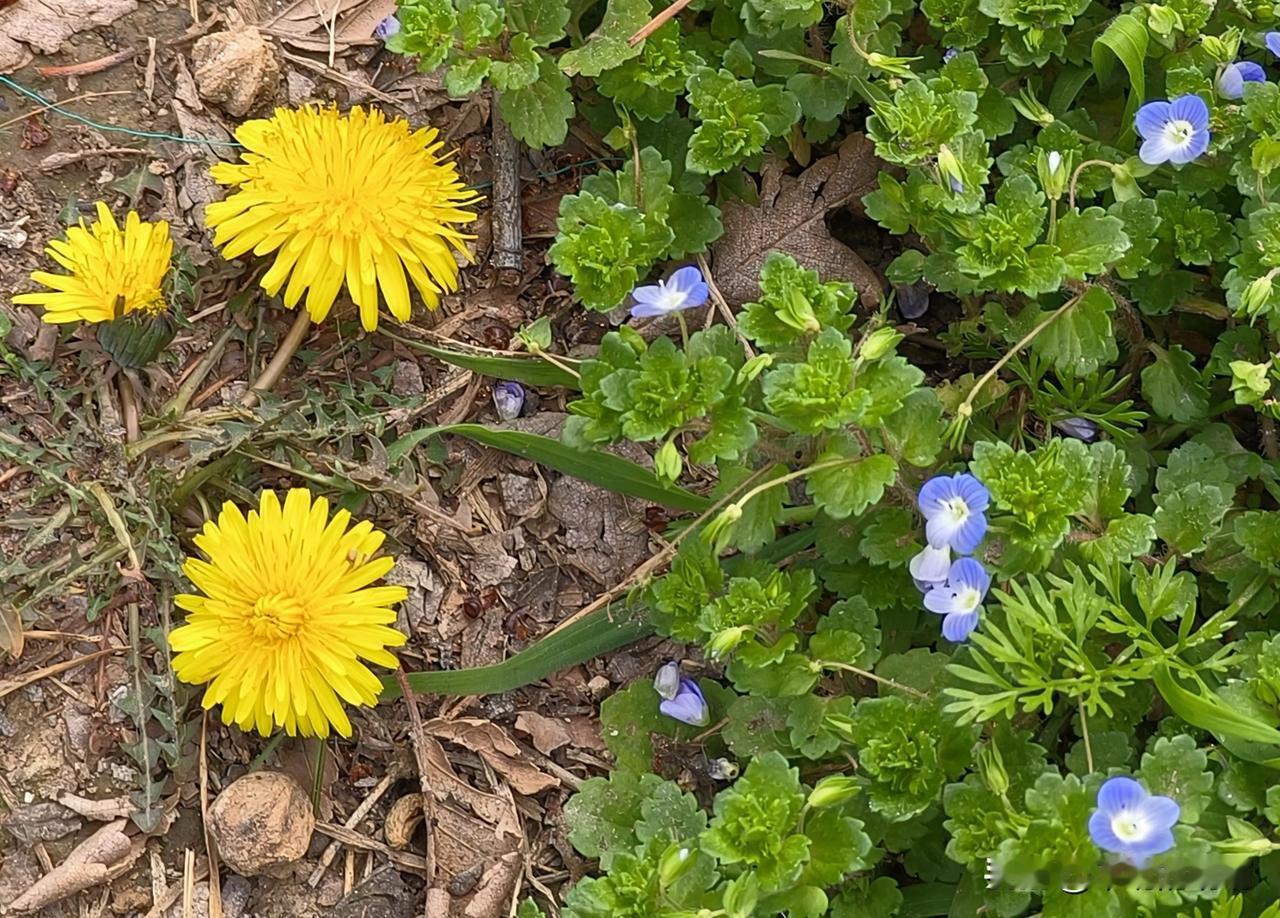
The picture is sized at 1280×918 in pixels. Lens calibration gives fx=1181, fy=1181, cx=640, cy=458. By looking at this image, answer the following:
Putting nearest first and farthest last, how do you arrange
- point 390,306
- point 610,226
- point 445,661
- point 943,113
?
point 943,113 → point 610,226 → point 390,306 → point 445,661

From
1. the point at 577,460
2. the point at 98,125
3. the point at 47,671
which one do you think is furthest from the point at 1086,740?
the point at 98,125

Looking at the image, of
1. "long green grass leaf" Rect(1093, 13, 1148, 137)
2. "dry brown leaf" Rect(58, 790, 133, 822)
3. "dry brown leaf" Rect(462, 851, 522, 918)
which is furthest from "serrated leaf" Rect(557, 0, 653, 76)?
"dry brown leaf" Rect(58, 790, 133, 822)

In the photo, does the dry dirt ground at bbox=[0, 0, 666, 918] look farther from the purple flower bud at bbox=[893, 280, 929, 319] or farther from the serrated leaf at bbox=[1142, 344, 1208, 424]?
the serrated leaf at bbox=[1142, 344, 1208, 424]

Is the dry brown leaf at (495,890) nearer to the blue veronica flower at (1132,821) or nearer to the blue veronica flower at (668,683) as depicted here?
the blue veronica flower at (668,683)

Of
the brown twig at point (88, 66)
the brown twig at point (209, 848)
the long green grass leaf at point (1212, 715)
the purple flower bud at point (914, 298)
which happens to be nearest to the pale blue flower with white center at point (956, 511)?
the long green grass leaf at point (1212, 715)

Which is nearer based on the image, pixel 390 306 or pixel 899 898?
pixel 899 898

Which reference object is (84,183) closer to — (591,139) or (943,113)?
(591,139)

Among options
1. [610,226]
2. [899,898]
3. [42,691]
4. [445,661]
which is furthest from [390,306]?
[899,898]
